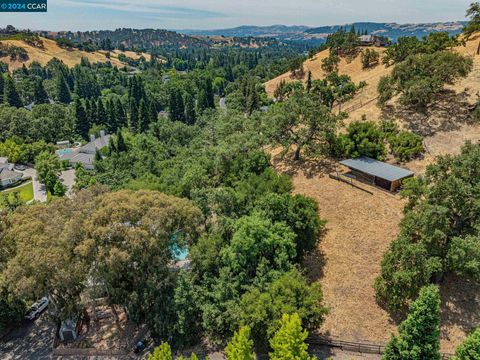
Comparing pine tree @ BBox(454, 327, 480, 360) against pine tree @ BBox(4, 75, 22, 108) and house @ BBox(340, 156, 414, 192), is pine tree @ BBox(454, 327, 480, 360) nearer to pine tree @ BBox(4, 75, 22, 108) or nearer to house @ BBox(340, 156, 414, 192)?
house @ BBox(340, 156, 414, 192)

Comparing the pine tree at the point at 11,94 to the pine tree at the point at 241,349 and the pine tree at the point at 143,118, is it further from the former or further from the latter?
the pine tree at the point at 241,349

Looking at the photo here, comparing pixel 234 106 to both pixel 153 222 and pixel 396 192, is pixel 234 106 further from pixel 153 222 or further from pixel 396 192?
pixel 153 222

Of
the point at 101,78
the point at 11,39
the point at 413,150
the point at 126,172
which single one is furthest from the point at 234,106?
the point at 11,39

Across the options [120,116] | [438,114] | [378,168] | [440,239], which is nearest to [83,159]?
[120,116]

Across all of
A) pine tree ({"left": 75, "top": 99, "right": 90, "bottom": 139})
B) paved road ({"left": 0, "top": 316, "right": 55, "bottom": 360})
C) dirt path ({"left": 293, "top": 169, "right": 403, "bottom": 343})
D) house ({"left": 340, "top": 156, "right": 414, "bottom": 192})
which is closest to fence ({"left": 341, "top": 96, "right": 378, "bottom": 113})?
house ({"left": 340, "top": 156, "right": 414, "bottom": 192})

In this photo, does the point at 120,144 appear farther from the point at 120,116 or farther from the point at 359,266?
the point at 359,266

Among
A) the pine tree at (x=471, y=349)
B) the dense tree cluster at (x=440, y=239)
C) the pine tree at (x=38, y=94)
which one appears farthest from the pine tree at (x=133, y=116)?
the pine tree at (x=471, y=349)

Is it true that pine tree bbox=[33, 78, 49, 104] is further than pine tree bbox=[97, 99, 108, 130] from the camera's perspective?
Yes
